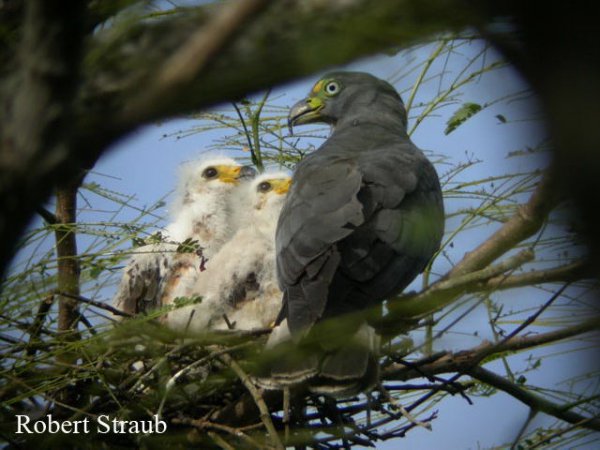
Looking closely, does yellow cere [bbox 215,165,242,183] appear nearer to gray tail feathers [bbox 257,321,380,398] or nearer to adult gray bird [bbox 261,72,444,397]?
adult gray bird [bbox 261,72,444,397]

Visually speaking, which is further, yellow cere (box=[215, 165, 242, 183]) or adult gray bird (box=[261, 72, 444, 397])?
yellow cere (box=[215, 165, 242, 183])

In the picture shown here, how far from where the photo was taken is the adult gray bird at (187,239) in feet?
14.8

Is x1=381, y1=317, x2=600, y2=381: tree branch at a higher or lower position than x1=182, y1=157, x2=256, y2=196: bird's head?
lower

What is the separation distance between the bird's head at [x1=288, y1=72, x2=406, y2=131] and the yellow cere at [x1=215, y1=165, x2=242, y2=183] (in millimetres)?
495

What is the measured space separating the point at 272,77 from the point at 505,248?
1.90m

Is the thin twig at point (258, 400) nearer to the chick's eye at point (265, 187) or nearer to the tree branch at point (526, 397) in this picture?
the tree branch at point (526, 397)

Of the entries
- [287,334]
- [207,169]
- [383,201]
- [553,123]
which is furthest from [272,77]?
[207,169]

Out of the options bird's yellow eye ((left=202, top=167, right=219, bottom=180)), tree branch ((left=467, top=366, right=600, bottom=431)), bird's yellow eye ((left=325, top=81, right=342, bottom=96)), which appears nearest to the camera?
tree branch ((left=467, top=366, right=600, bottom=431))

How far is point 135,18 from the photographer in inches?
59.0

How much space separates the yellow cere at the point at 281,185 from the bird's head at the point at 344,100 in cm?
36

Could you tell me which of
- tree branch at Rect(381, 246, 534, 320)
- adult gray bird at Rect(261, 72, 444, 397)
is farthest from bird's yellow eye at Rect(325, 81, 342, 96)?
tree branch at Rect(381, 246, 534, 320)

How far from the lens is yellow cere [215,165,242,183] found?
5113 mm

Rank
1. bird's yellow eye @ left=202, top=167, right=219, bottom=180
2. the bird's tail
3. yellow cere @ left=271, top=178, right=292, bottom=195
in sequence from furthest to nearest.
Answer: bird's yellow eye @ left=202, top=167, right=219, bottom=180, yellow cere @ left=271, top=178, right=292, bottom=195, the bird's tail

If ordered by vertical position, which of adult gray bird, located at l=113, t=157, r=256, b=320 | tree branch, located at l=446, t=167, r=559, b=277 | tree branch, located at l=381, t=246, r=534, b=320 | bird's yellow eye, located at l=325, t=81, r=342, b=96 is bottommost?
tree branch, located at l=381, t=246, r=534, b=320
